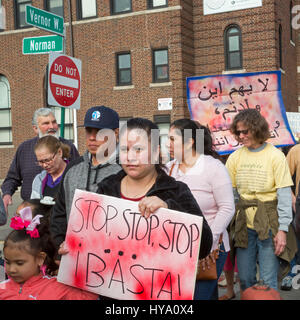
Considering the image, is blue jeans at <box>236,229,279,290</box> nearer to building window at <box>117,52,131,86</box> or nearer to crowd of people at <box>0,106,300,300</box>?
crowd of people at <box>0,106,300,300</box>

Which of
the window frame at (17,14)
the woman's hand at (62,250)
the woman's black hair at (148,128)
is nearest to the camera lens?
the woman's black hair at (148,128)

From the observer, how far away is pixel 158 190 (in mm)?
2246

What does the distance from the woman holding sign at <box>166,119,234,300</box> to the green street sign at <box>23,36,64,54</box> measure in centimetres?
377

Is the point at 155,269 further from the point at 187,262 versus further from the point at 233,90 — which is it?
the point at 233,90

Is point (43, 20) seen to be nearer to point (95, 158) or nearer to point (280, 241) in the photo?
point (95, 158)

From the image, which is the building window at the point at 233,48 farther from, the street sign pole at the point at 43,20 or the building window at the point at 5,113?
the street sign pole at the point at 43,20

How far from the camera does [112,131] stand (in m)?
3.04

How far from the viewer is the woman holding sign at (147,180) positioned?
2213mm

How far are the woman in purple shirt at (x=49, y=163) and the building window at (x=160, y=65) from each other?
51.9 ft

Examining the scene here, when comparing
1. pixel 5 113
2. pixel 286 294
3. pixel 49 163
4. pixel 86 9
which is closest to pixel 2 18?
pixel 86 9

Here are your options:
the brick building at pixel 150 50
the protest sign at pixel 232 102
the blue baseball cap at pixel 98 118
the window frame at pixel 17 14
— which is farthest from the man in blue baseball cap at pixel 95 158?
the window frame at pixel 17 14

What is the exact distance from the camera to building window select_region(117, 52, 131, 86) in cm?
1980

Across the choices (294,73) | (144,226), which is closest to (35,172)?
(144,226)

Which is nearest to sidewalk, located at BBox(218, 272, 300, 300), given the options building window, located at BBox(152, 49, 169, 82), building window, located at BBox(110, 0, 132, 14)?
building window, located at BBox(152, 49, 169, 82)
